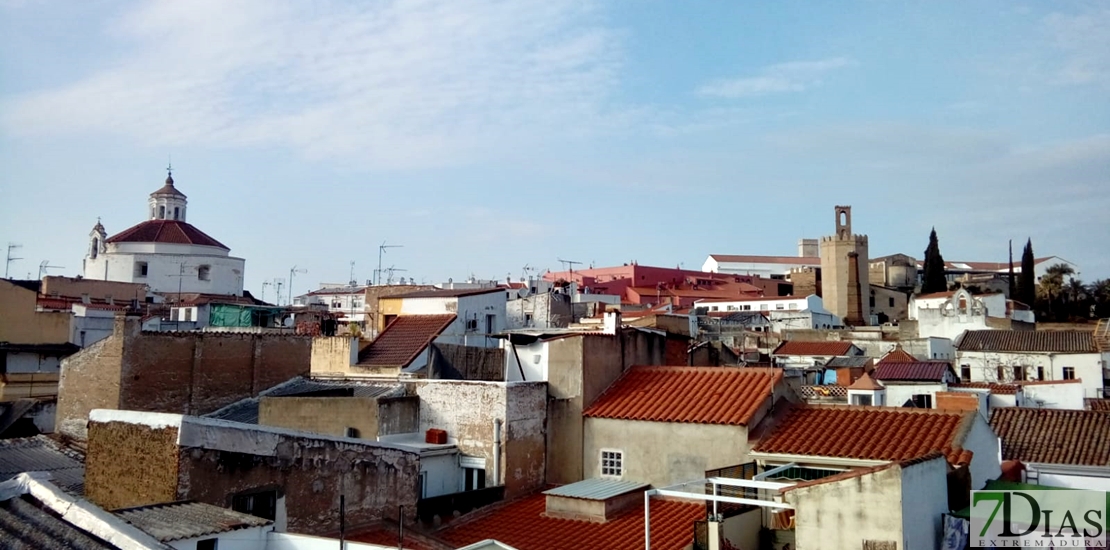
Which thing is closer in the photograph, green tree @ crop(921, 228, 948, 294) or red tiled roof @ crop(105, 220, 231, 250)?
red tiled roof @ crop(105, 220, 231, 250)

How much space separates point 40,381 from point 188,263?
38438mm

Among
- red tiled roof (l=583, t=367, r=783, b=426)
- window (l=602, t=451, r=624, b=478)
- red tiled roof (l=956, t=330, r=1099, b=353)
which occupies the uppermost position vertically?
red tiled roof (l=956, t=330, r=1099, b=353)

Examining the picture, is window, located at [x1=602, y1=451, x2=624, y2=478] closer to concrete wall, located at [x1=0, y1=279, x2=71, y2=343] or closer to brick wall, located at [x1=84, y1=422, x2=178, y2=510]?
brick wall, located at [x1=84, y1=422, x2=178, y2=510]

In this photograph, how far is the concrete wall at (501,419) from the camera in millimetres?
17031

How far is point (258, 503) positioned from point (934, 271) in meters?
82.6

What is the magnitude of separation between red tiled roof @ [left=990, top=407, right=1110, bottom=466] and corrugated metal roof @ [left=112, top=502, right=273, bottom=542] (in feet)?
52.4

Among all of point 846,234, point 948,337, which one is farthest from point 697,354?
point 846,234

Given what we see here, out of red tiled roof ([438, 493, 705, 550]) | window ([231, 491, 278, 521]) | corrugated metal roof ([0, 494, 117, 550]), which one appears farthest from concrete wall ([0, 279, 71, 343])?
corrugated metal roof ([0, 494, 117, 550])

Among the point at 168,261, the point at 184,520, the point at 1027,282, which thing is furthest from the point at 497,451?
the point at 1027,282

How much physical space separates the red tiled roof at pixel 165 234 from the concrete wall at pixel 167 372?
46.7 m

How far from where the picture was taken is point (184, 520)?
33.3 feet

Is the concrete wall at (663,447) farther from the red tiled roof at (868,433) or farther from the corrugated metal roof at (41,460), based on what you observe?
the corrugated metal roof at (41,460)

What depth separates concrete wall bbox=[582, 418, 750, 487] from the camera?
620 inches

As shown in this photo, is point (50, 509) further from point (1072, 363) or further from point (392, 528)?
point (1072, 363)
